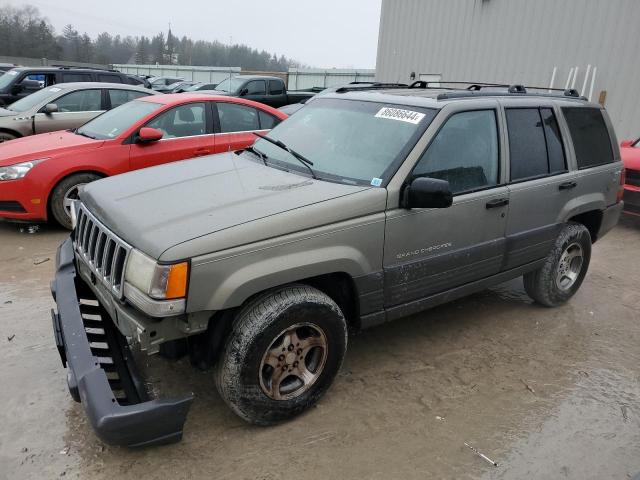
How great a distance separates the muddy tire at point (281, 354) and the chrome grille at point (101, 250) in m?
0.65

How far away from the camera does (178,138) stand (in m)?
6.38

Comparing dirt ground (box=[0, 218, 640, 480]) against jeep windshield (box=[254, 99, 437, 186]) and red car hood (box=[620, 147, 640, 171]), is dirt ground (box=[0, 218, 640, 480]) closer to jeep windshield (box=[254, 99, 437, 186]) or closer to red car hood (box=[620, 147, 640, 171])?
jeep windshield (box=[254, 99, 437, 186])

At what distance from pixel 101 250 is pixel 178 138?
380 cm

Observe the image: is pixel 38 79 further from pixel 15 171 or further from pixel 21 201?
pixel 21 201

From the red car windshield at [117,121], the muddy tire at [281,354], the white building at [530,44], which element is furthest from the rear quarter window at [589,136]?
the white building at [530,44]

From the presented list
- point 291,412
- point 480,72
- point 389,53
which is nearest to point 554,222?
point 291,412

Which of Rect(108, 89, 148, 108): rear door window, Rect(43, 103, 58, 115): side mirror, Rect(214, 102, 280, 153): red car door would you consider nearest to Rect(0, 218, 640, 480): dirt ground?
Rect(214, 102, 280, 153): red car door

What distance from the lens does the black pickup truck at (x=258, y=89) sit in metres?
15.3

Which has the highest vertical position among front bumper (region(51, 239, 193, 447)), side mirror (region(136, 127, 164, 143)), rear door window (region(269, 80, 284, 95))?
rear door window (region(269, 80, 284, 95))

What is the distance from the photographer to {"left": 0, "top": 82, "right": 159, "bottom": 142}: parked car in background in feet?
26.4

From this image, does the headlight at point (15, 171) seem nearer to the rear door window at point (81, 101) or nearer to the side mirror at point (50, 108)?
the side mirror at point (50, 108)

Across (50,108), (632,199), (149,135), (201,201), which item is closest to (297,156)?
(201,201)

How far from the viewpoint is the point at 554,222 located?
164 inches

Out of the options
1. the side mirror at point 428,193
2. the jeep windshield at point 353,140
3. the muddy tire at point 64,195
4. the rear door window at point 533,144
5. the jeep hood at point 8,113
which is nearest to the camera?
the side mirror at point 428,193
